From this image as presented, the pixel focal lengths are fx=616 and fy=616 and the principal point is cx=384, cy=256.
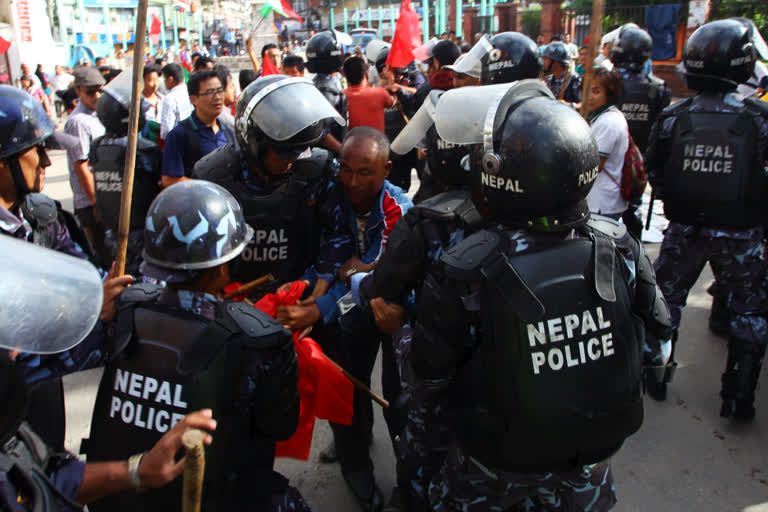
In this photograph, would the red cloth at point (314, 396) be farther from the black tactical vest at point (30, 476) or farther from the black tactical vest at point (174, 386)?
the black tactical vest at point (30, 476)

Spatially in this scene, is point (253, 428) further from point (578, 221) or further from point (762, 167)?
point (762, 167)

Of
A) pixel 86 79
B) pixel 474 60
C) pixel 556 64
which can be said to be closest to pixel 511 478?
pixel 474 60

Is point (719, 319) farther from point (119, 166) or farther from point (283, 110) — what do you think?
point (119, 166)

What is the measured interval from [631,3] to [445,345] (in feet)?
62.9

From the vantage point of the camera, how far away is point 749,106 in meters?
3.29

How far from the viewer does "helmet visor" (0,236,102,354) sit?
39.3 inches

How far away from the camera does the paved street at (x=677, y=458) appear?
2.99m

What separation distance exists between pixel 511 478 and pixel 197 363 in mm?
973

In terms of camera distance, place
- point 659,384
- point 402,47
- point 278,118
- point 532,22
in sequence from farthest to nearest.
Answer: point 532,22
point 402,47
point 659,384
point 278,118

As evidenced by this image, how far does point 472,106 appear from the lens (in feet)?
6.15

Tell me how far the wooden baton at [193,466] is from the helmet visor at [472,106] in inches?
43.6

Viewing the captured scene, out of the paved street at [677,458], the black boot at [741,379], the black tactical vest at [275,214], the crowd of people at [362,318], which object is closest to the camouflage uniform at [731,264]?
the black boot at [741,379]

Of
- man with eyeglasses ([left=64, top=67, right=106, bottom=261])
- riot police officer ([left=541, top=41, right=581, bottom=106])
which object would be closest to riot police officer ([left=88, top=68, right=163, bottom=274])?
man with eyeglasses ([left=64, top=67, right=106, bottom=261])

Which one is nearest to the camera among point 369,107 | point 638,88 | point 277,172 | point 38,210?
point 38,210
